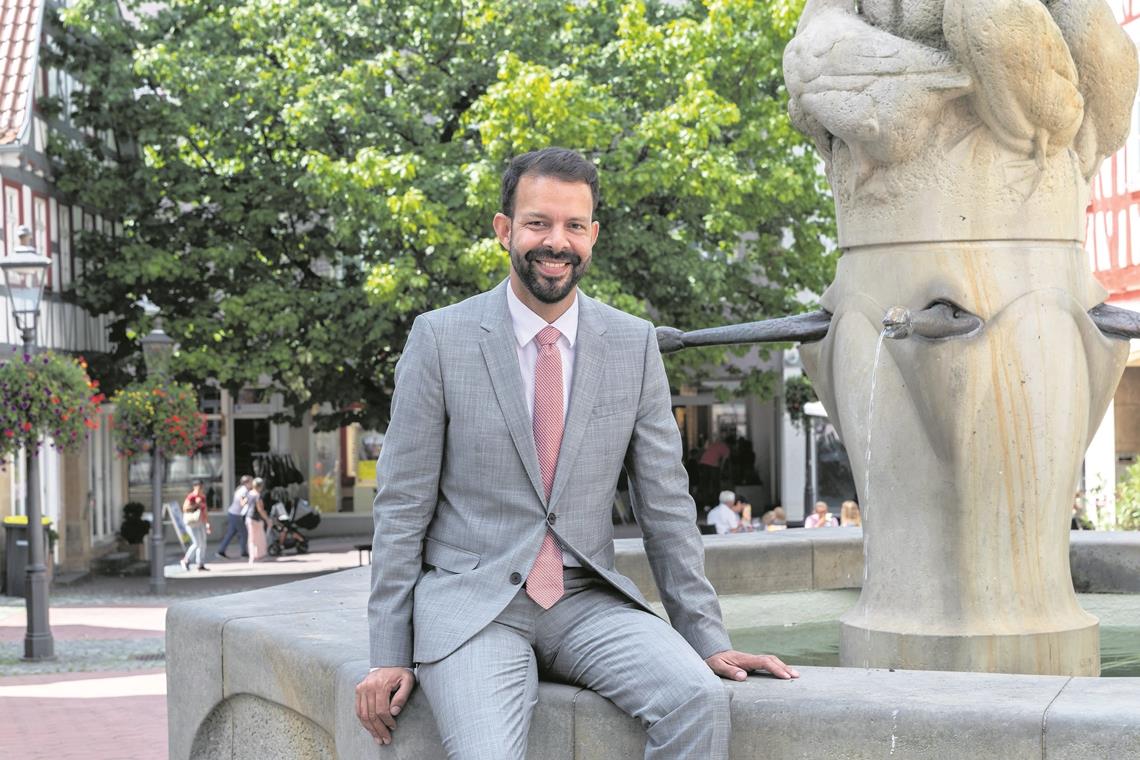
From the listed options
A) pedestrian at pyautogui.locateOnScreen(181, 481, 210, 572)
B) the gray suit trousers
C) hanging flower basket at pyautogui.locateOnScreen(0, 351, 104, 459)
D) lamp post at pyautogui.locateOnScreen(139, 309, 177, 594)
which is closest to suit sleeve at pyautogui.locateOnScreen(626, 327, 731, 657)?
the gray suit trousers

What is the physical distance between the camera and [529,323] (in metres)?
4.27

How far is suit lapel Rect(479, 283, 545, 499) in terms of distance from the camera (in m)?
4.16

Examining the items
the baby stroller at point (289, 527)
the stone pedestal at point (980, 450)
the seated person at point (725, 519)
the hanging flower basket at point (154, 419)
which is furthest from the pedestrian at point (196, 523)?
the stone pedestal at point (980, 450)

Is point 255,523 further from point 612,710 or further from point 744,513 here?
point 612,710

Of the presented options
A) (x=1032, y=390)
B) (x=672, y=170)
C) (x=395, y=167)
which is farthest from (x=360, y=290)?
(x=1032, y=390)

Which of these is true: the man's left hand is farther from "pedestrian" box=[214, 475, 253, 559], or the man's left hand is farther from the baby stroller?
the baby stroller

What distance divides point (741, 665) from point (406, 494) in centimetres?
86

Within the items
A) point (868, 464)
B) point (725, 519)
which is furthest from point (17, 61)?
point (868, 464)

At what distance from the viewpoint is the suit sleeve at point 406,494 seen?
4.13m

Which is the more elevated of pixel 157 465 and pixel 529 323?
pixel 529 323

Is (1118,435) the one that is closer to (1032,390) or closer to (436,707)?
(1032,390)

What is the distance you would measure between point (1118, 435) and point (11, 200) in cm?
1673

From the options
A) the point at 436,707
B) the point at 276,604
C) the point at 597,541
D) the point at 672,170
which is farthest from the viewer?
the point at 672,170

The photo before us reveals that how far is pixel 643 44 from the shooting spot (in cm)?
2542
